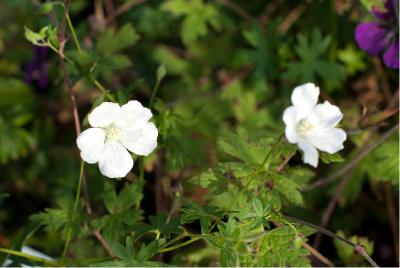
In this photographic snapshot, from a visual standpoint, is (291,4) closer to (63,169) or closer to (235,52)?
(235,52)

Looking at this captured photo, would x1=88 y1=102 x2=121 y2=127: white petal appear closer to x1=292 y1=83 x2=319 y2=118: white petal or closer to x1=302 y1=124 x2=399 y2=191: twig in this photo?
x1=292 y1=83 x2=319 y2=118: white petal

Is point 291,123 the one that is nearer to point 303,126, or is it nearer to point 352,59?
point 303,126

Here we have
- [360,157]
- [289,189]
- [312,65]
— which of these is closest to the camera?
[289,189]

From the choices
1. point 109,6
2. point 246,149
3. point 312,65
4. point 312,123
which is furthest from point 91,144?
point 109,6

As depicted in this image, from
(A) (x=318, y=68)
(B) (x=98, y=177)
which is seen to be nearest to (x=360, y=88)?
(A) (x=318, y=68)

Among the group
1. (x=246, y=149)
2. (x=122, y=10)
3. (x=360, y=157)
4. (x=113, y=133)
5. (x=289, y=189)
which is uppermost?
(x=122, y=10)

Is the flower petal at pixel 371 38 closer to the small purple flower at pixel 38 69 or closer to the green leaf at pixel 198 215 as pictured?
the green leaf at pixel 198 215
